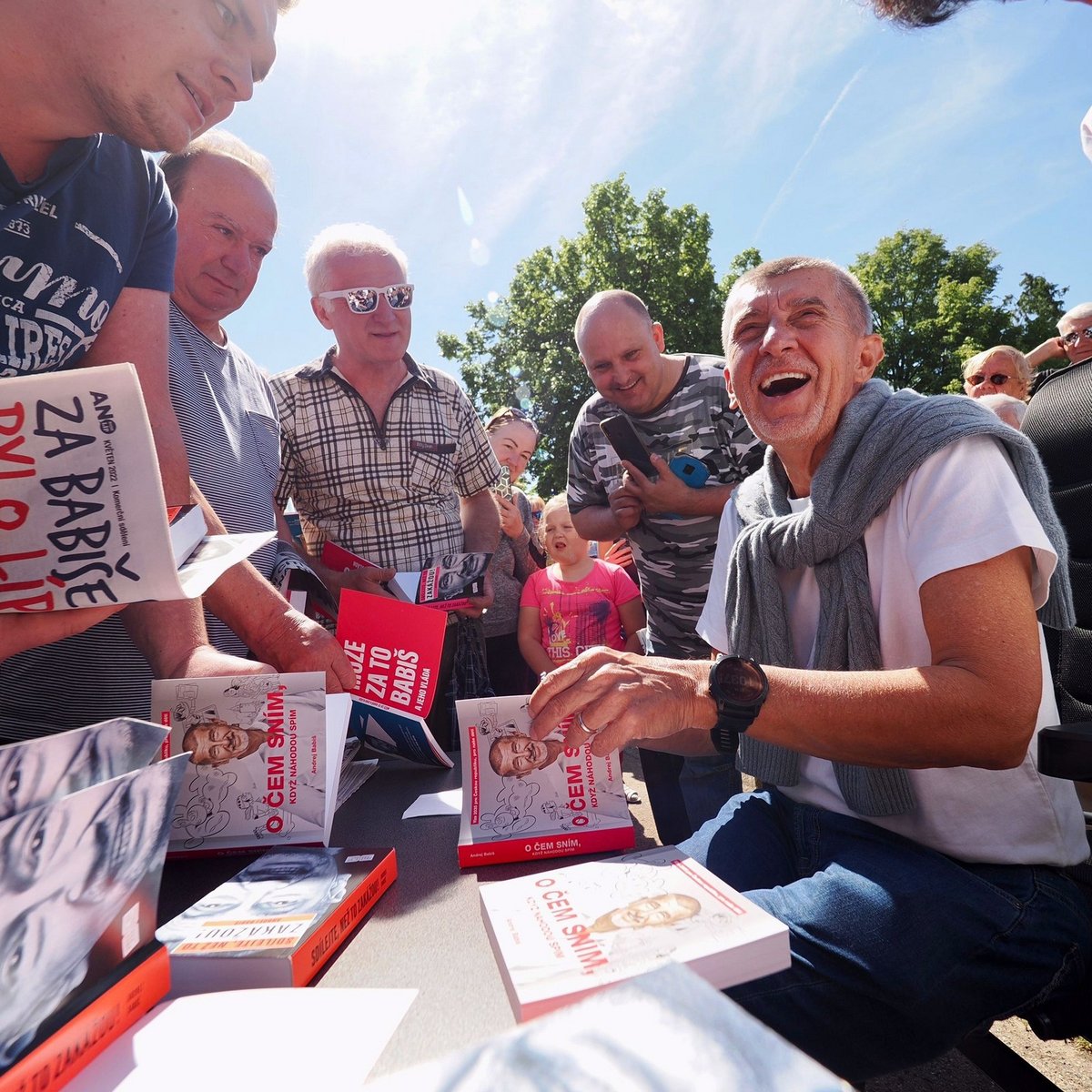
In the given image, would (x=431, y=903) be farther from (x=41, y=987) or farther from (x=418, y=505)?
(x=418, y=505)

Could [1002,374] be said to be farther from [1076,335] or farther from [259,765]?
[259,765]

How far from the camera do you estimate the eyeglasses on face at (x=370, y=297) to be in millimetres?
2496

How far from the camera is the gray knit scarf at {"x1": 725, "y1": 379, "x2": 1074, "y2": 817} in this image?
1.19 m

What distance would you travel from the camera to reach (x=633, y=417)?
295cm

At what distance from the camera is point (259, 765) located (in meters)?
1.03

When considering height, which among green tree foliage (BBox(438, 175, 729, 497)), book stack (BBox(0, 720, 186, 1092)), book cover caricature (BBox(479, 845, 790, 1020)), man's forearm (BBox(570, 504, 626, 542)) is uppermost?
green tree foliage (BBox(438, 175, 729, 497))

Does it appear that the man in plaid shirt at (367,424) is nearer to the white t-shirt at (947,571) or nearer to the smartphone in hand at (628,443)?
the smartphone in hand at (628,443)

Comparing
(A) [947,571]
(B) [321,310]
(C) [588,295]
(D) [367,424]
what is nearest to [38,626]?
(A) [947,571]

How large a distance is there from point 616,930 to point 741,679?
483mm

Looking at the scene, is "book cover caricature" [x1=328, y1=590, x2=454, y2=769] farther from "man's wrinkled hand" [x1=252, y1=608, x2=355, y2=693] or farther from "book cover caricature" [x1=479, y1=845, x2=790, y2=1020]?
"book cover caricature" [x1=479, y1=845, x2=790, y2=1020]

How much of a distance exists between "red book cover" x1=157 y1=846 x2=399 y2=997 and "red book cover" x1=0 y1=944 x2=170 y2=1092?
1.6 inches

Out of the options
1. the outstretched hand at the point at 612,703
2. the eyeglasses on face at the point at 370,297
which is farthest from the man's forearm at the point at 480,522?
the outstretched hand at the point at 612,703

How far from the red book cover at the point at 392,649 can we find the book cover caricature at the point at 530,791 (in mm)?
236

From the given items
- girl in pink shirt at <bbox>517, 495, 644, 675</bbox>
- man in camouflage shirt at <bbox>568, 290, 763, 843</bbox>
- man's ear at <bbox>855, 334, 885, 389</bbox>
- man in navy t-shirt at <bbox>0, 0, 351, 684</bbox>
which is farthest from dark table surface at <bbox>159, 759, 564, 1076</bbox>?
girl in pink shirt at <bbox>517, 495, 644, 675</bbox>
